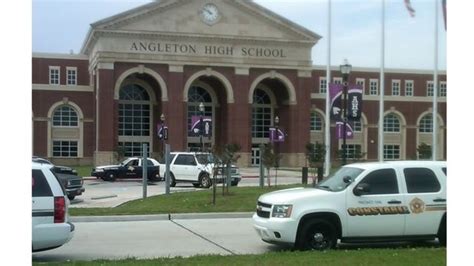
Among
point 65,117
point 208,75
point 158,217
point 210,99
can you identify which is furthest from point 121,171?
point 210,99

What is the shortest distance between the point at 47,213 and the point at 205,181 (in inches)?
759

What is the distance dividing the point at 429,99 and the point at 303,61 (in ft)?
47.0

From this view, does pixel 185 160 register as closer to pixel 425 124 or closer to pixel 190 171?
pixel 190 171

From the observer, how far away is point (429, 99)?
65125 mm

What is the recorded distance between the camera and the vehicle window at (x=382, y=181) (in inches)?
429

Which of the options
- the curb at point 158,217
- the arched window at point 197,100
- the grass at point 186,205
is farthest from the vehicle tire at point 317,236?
the arched window at point 197,100

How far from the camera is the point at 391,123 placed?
6688 cm

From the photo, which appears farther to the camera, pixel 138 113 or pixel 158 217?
pixel 138 113

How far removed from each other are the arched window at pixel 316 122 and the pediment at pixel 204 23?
33.1 ft

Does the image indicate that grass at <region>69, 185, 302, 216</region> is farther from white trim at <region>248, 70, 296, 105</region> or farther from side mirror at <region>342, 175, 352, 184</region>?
white trim at <region>248, 70, 296, 105</region>

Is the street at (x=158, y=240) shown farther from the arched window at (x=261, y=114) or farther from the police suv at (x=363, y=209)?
→ the arched window at (x=261, y=114)

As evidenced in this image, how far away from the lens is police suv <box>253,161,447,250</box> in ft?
34.5

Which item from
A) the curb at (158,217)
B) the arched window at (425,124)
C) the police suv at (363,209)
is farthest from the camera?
the arched window at (425,124)
